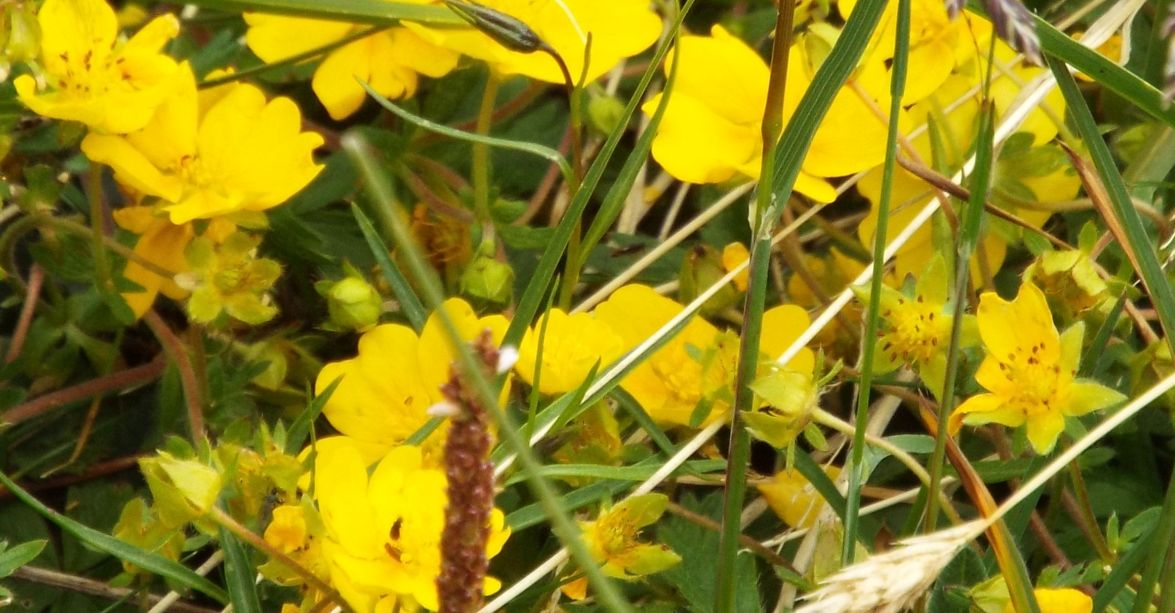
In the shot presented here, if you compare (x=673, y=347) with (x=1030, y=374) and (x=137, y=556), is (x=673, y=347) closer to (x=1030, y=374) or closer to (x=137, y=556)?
(x=1030, y=374)

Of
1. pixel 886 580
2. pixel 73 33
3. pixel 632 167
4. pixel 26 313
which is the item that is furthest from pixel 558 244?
pixel 26 313

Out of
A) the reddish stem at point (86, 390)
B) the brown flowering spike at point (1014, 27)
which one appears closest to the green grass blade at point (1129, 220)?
the brown flowering spike at point (1014, 27)

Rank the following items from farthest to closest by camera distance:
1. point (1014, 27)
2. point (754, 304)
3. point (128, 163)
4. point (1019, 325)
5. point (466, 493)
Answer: point (128, 163) → point (1019, 325) → point (754, 304) → point (1014, 27) → point (466, 493)

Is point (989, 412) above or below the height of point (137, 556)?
above

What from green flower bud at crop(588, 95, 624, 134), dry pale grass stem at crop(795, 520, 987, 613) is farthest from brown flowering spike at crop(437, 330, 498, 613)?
green flower bud at crop(588, 95, 624, 134)

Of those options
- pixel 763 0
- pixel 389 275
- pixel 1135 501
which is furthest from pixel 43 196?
pixel 1135 501

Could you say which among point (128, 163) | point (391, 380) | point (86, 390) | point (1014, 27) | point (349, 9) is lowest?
point (86, 390)

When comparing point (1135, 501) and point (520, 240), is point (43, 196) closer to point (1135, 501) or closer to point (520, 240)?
point (520, 240)

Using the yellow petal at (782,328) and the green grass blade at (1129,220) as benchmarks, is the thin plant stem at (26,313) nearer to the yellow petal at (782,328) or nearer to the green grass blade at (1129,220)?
the yellow petal at (782,328)
